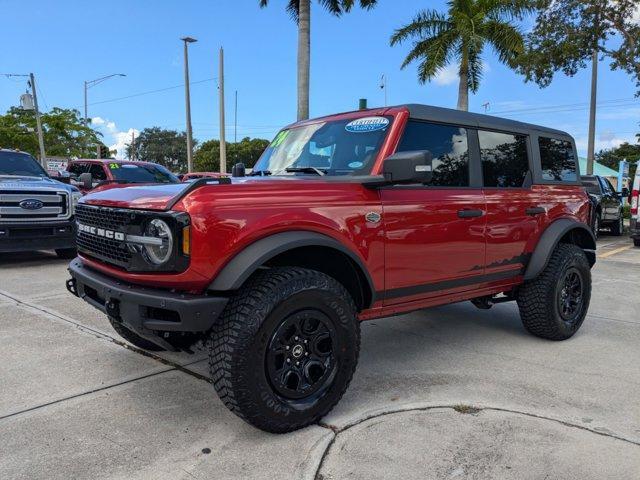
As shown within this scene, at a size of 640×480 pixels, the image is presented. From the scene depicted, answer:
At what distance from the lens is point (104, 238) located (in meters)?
3.20

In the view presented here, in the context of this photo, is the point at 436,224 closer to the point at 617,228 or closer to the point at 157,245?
the point at 157,245

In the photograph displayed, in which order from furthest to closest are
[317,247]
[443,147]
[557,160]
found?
1. [557,160]
2. [443,147]
3. [317,247]

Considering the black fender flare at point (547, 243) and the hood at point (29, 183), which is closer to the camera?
the black fender flare at point (547, 243)

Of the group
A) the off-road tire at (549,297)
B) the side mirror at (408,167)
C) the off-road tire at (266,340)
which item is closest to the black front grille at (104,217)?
the off-road tire at (266,340)

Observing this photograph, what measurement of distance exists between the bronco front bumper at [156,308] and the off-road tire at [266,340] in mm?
145

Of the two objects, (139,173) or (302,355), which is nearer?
(302,355)

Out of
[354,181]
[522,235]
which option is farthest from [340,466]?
[522,235]

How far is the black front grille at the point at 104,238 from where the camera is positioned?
3.01 m

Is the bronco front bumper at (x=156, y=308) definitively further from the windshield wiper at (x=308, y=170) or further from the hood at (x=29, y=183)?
the hood at (x=29, y=183)

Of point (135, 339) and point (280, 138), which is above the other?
point (280, 138)

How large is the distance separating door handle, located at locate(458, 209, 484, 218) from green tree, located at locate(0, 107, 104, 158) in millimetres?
37982

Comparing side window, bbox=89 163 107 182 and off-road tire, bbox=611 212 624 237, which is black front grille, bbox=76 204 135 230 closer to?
side window, bbox=89 163 107 182

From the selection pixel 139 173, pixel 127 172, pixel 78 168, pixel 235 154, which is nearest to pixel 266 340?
pixel 139 173

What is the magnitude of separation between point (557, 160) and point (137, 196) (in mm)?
3877
